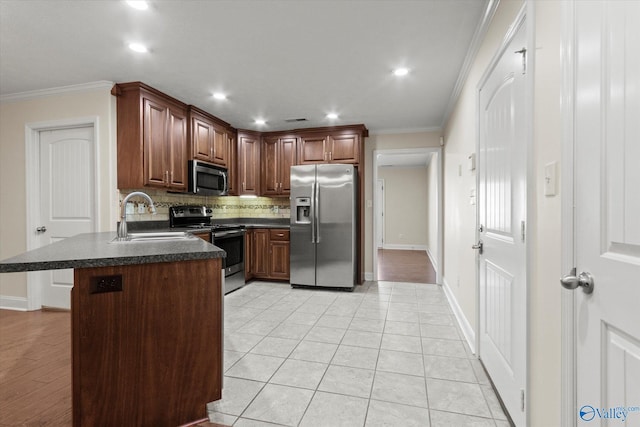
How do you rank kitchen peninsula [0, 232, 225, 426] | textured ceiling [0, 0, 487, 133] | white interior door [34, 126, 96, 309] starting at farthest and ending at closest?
white interior door [34, 126, 96, 309], textured ceiling [0, 0, 487, 133], kitchen peninsula [0, 232, 225, 426]

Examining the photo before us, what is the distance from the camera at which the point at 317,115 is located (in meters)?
4.27

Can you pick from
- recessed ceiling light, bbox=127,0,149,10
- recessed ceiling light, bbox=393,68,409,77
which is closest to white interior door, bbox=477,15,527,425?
recessed ceiling light, bbox=393,68,409,77

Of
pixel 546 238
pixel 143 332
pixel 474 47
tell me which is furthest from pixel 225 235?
pixel 546 238

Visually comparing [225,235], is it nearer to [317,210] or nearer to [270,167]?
[317,210]

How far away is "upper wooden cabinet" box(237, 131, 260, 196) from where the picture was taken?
4.96 meters

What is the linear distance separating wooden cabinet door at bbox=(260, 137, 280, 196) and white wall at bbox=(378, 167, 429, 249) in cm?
477

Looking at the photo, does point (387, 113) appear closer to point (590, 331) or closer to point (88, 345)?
point (590, 331)

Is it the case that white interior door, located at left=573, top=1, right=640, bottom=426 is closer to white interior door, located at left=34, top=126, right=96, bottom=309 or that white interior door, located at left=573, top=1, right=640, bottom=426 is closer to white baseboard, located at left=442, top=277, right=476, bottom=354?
white baseboard, located at left=442, top=277, right=476, bottom=354

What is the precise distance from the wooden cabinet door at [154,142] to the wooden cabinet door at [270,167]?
1803 mm

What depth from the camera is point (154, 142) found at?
333cm

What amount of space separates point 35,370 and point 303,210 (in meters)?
3.24

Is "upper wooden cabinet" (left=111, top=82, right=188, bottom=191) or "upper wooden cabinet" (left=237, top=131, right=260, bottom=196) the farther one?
"upper wooden cabinet" (left=237, top=131, right=260, bottom=196)

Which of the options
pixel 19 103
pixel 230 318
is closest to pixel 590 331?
pixel 230 318

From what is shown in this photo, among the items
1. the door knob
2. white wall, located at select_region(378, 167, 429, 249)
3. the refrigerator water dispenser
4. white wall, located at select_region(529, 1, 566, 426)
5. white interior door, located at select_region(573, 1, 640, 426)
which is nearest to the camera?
white interior door, located at select_region(573, 1, 640, 426)
